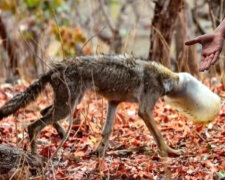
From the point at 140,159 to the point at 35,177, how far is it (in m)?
1.18

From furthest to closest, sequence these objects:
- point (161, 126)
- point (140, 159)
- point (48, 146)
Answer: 1. point (161, 126)
2. point (48, 146)
3. point (140, 159)

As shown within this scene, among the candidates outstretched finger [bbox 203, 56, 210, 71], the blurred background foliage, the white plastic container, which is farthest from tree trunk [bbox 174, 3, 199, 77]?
outstretched finger [bbox 203, 56, 210, 71]

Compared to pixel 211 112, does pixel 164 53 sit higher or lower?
higher

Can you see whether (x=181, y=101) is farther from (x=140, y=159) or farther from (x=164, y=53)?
(x=164, y=53)

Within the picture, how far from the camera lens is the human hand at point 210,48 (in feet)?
14.0

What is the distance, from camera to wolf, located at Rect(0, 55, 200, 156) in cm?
599

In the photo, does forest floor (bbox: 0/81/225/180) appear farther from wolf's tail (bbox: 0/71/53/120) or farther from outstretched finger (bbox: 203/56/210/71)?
outstretched finger (bbox: 203/56/210/71)

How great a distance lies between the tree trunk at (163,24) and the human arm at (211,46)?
3.61m

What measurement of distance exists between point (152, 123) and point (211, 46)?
1.88 meters

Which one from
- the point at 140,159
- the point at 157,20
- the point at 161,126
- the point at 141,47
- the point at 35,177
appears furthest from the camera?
the point at 141,47

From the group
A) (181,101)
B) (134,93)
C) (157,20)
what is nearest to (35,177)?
(134,93)

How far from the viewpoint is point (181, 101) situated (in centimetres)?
650

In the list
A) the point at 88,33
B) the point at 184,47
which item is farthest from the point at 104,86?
the point at 88,33

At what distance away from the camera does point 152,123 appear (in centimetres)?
611
